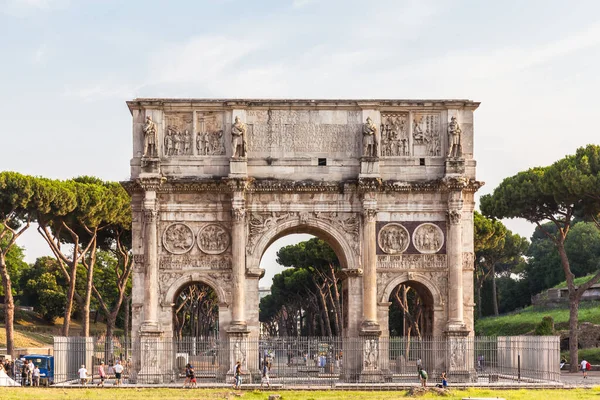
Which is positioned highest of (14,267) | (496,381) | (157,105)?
(157,105)

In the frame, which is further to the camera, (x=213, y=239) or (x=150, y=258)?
(x=213, y=239)

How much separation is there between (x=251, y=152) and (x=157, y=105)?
3755mm

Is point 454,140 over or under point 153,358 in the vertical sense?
over

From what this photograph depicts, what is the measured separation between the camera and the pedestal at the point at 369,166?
3322cm

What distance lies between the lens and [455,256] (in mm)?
Answer: 33375

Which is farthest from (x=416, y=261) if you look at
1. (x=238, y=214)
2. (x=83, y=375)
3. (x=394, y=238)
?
(x=83, y=375)

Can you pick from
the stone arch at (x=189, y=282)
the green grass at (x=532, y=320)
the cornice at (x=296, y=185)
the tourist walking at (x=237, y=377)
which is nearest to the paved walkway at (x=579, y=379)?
the cornice at (x=296, y=185)

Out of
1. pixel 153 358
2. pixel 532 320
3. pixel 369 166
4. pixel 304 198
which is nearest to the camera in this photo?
pixel 153 358

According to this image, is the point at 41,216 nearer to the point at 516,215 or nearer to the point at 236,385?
the point at 236,385

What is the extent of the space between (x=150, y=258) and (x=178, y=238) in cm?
130

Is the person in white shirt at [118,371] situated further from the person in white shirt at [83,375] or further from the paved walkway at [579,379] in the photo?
the paved walkway at [579,379]

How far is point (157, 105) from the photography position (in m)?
33.7

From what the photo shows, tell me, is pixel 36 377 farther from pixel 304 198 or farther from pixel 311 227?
pixel 304 198

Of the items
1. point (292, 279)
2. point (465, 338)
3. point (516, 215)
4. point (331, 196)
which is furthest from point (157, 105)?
point (292, 279)
